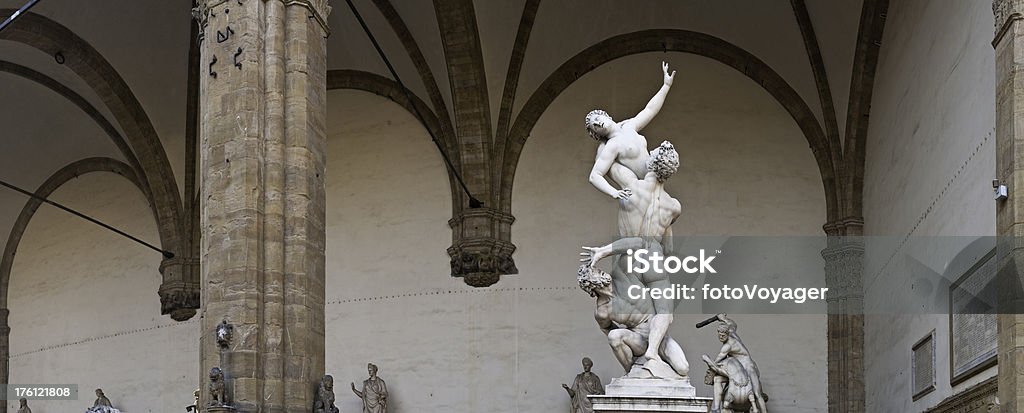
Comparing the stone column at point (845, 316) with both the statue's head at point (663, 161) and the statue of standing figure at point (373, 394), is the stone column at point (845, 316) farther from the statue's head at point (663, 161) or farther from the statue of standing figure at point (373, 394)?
the statue's head at point (663, 161)

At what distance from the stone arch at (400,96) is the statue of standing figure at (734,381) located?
18.5 feet

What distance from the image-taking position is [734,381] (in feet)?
53.8

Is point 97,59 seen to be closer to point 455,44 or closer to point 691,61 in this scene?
point 455,44

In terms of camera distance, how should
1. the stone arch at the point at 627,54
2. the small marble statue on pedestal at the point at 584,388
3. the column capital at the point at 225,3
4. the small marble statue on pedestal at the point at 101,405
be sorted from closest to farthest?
→ the column capital at the point at 225,3 → the small marble statue on pedestal at the point at 584,388 → the stone arch at the point at 627,54 → the small marble statue on pedestal at the point at 101,405

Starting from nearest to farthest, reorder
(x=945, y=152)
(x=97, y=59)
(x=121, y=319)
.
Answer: (x=945, y=152), (x=97, y=59), (x=121, y=319)

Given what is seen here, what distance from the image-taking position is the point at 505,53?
20.8 metres

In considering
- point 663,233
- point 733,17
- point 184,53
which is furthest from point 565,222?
point 663,233

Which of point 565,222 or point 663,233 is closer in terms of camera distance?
point 663,233

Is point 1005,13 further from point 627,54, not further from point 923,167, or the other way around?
point 627,54

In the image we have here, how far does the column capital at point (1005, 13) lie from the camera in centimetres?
1205

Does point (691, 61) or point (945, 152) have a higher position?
point (691, 61)

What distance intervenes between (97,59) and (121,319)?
14.4ft

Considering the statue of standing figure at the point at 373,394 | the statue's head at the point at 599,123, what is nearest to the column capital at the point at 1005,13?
the statue's head at the point at 599,123

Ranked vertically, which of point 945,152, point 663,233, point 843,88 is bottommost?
point 663,233
